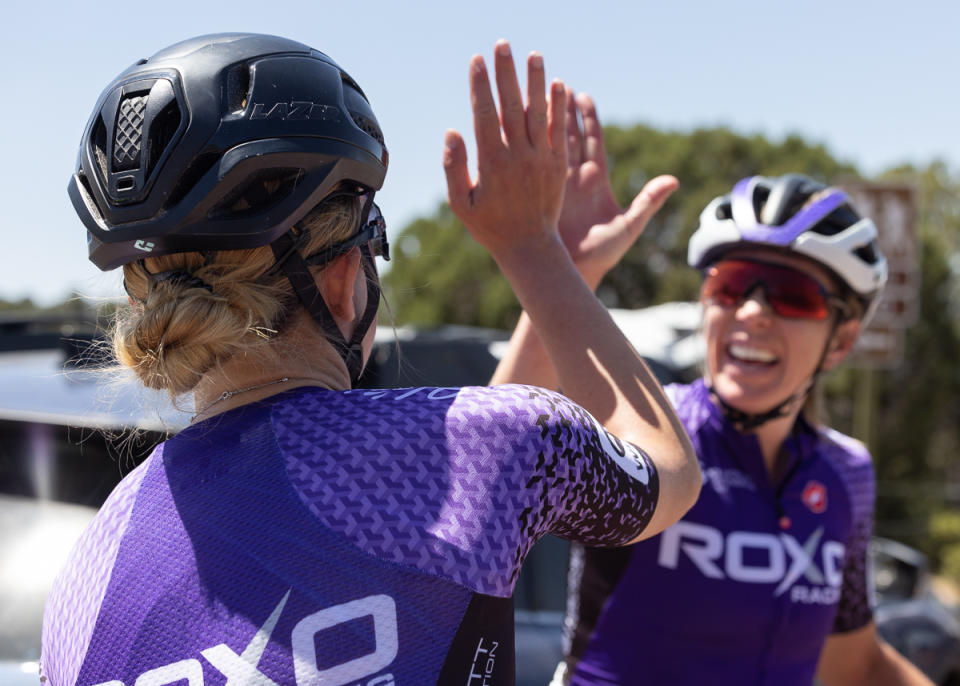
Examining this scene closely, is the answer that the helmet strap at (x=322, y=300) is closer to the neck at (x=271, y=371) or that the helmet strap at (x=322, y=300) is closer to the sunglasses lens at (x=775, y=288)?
the neck at (x=271, y=371)

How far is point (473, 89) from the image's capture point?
1.45 metres

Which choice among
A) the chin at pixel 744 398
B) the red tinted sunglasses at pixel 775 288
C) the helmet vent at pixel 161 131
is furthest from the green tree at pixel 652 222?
the helmet vent at pixel 161 131

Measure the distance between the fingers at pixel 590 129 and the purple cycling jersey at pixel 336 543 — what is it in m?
0.93

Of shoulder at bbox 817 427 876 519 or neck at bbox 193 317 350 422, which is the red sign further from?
neck at bbox 193 317 350 422

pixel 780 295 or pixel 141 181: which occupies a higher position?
pixel 141 181

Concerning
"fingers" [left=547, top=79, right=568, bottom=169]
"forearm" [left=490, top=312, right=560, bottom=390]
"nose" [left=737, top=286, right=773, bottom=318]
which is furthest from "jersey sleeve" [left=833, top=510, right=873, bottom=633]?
"fingers" [left=547, top=79, right=568, bottom=169]

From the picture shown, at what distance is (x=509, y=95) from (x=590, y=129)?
1.81 ft

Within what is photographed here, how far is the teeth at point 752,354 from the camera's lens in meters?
2.39

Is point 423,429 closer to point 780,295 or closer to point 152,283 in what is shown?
point 152,283

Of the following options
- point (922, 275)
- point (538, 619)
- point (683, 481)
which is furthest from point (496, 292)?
point (683, 481)

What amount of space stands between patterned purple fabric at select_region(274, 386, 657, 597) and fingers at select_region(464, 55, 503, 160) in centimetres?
50

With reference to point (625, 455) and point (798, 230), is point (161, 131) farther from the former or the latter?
point (798, 230)

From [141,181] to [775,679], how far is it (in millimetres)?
1852

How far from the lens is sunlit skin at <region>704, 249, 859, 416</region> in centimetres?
235
